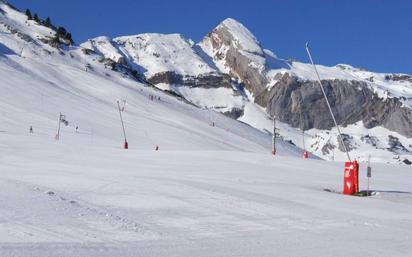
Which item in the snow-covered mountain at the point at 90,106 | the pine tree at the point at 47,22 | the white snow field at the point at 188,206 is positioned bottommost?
the white snow field at the point at 188,206

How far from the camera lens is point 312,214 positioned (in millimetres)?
10695

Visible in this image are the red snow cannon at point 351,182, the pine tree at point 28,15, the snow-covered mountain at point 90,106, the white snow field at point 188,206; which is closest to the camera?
the white snow field at point 188,206

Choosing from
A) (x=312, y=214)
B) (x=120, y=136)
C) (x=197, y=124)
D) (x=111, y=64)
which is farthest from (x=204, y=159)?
(x=111, y=64)

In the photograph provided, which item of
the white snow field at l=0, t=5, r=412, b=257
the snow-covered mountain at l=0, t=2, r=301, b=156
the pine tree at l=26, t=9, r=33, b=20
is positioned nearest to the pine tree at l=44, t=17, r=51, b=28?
the pine tree at l=26, t=9, r=33, b=20

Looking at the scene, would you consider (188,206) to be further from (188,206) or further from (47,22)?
(47,22)

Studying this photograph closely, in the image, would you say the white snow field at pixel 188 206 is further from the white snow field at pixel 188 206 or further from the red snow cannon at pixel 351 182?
the red snow cannon at pixel 351 182

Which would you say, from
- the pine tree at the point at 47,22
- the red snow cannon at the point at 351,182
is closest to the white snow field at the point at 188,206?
the red snow cannon at the point at 351,182

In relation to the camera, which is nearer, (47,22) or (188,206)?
(188,206)

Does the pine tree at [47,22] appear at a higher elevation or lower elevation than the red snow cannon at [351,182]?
higher

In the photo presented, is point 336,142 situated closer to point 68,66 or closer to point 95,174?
point 68,66

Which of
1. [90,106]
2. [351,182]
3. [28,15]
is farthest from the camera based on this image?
[28,15]

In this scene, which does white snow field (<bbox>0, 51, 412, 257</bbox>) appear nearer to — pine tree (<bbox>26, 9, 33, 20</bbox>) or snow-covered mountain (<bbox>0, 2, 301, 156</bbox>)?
snow-covered mountain (<bbox>0, 2, 301, 156</bbox>)

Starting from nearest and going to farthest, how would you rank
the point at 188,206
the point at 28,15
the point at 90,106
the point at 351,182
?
the point at 188,206, the point at 351,182, the point at 90,106, the point at 28,15

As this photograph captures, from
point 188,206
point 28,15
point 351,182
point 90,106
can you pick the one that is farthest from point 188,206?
point 28,15
